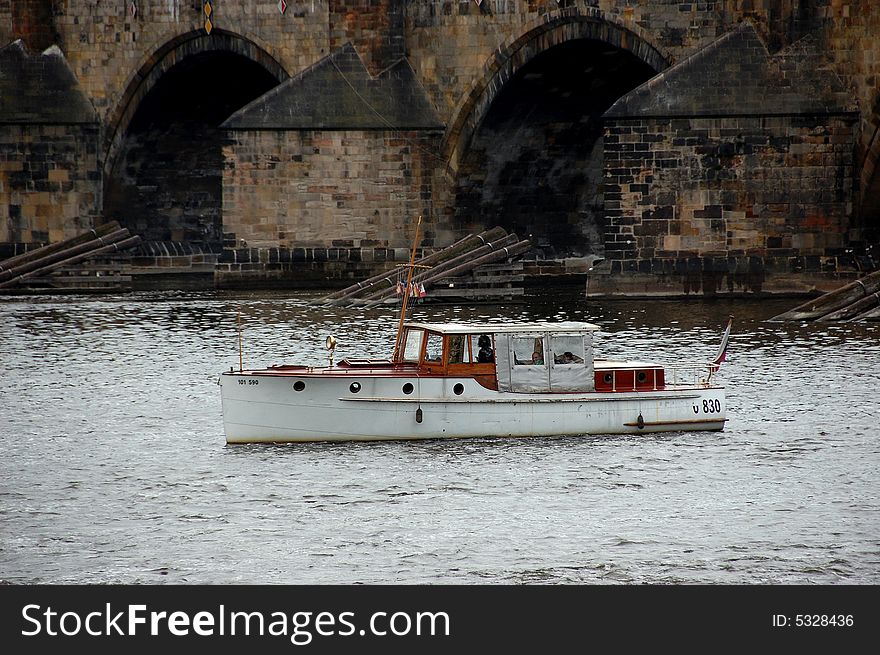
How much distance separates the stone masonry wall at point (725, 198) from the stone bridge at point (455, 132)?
4 centimetres

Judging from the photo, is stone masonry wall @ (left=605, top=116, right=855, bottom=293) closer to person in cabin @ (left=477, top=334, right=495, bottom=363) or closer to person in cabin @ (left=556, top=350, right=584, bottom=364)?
person in cabin @ (left=556, top=350, right=584, bottom=364)

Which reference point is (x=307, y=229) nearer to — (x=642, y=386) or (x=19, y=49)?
(x=19, y=49)

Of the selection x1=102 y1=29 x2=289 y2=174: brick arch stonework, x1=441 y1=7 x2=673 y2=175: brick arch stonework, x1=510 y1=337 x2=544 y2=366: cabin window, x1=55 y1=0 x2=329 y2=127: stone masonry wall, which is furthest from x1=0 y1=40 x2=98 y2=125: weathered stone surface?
x1=510 y1=337 x2=544 y2=366: cabin window

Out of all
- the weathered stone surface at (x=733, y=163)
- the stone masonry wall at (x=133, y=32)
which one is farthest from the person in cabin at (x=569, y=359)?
the stone masonry wall at (x=133, y=32)

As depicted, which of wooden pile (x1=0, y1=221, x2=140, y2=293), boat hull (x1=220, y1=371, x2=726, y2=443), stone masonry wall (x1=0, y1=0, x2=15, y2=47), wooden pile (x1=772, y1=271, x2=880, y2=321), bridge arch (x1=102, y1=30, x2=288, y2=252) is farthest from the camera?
bridge arch (x1=102, y1=30, x2=288, y2=252)

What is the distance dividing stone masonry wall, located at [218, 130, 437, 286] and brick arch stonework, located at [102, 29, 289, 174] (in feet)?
12.3

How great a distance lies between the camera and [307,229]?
43.7 meters

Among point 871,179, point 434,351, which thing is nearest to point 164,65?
point 871,179

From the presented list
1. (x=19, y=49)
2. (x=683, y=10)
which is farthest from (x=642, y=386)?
(x=19, y=49)

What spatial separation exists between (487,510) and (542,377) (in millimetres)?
4258

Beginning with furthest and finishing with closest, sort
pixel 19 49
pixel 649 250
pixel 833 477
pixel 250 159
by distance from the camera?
pixel 19 49
pixel 250 159
pixel 649 250
pixel 833 477

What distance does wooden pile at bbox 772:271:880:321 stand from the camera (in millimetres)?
33812

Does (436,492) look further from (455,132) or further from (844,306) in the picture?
(455,132)

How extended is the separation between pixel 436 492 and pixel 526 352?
3.77m
